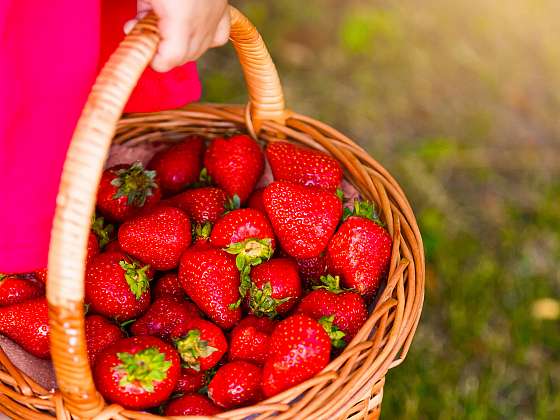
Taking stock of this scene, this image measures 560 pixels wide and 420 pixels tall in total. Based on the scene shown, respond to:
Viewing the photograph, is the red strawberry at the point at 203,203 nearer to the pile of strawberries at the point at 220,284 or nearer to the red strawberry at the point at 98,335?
the pile of strawberries at the point at 220,284

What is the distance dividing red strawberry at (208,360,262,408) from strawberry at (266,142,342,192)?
312 mm

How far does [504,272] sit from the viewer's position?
1603 millimetres

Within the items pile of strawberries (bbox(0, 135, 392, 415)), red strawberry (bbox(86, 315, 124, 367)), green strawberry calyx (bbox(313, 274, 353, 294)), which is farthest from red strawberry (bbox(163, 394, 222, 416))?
green strawberry calyx (bbox(313, 274, 353, 294))

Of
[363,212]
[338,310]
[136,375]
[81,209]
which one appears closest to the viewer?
[81,209]

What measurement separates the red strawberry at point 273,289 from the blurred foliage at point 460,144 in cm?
51

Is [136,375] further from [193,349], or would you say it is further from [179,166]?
[179,166]

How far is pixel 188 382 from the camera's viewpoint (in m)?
0.90

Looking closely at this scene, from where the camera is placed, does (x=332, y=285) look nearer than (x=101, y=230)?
Yes

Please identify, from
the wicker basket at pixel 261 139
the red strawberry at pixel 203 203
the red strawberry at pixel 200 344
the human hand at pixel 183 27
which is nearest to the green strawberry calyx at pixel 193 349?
the red strawberry at pixel 200 344

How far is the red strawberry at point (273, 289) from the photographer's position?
0.96 meters

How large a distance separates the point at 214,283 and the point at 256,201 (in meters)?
0.20

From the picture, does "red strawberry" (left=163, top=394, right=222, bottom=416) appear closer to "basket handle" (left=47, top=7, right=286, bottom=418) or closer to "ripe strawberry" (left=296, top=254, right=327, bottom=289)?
"basket handle" (left=47, top=7, right=286, bottom=418)

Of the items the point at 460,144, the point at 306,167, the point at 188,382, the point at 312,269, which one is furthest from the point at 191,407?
the point at 460,144

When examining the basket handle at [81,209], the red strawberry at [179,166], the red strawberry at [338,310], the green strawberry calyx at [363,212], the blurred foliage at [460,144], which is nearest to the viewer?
the basket handle at [81,209]
